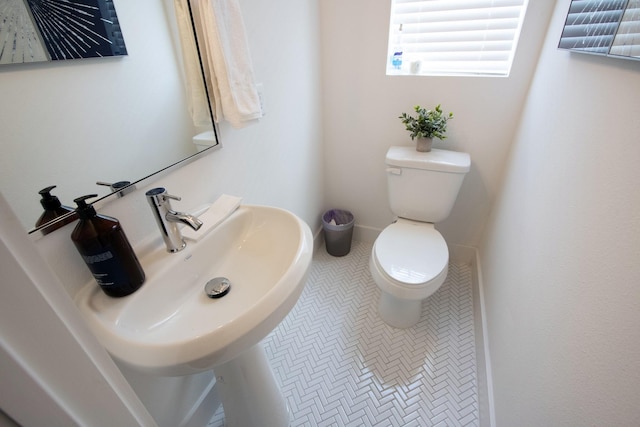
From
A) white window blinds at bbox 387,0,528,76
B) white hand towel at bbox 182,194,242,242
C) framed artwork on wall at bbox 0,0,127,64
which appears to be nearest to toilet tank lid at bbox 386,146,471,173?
white window blinds at bbox 387,0,528,76

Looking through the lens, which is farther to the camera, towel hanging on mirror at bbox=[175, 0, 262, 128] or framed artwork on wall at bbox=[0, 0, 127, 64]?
towel hanging on mirror at bbox=[175, 0, 262, 128]

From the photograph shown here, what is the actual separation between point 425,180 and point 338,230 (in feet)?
2.13

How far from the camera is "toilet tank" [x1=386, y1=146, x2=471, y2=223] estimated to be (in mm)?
1487

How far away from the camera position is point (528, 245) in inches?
39.6

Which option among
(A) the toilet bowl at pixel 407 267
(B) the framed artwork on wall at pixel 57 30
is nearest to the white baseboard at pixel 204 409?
(A) the toilet bowl at pixel 407 267

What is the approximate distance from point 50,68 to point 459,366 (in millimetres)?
1762

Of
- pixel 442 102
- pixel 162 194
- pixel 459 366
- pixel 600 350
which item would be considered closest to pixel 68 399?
pixel 162 194

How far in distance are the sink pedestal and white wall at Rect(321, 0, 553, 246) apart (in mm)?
1324

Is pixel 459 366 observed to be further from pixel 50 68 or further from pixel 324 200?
pixel 50 68

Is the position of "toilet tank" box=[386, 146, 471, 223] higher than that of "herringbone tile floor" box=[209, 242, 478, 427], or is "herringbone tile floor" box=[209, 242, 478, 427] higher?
"toilet tank" box=[386, 146, 471, 223]

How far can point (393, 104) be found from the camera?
5.38 feet

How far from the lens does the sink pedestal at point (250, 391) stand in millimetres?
911

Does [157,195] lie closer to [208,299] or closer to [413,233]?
[208,299]

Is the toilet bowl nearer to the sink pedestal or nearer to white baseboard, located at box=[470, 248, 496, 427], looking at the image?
white baseboard, located at box=[470, 248, 496, 427]
